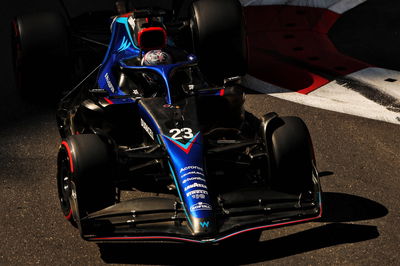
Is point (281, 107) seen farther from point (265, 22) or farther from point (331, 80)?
point (265, 22)

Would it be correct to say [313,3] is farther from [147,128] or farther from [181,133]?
[181,133]

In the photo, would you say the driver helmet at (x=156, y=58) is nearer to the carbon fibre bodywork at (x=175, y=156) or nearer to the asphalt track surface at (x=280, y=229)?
the carbon fibre bodywork at (x=175, y=156)

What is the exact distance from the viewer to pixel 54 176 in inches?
236

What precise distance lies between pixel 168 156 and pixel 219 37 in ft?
6.60

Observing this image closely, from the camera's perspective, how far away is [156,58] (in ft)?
19.5

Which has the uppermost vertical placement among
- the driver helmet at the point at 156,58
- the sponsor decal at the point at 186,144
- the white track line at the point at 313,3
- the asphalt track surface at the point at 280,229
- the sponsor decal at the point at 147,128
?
the driver helmet at the point at 156,58

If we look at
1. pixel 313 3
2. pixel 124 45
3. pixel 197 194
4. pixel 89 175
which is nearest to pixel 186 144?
pixel 197 194

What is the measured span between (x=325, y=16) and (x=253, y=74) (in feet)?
5.91

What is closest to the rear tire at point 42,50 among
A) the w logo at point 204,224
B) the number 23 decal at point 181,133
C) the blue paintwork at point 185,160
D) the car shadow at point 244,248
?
the blue paintwork at point 185,160

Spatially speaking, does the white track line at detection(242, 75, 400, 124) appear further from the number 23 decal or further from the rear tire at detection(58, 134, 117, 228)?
the rear tire at detection(58, 134, 117, 228)

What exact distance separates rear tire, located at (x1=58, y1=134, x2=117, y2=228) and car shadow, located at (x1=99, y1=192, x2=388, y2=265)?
309 millimetres

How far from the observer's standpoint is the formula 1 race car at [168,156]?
4.77m

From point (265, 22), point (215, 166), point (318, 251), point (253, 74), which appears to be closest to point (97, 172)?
point (215, 166)

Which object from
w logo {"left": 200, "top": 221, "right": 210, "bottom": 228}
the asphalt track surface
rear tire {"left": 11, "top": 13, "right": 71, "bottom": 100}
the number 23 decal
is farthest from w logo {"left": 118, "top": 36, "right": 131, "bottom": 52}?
w logo {"left": 200, "top": 221, "right": 210, "bottom": 228}
